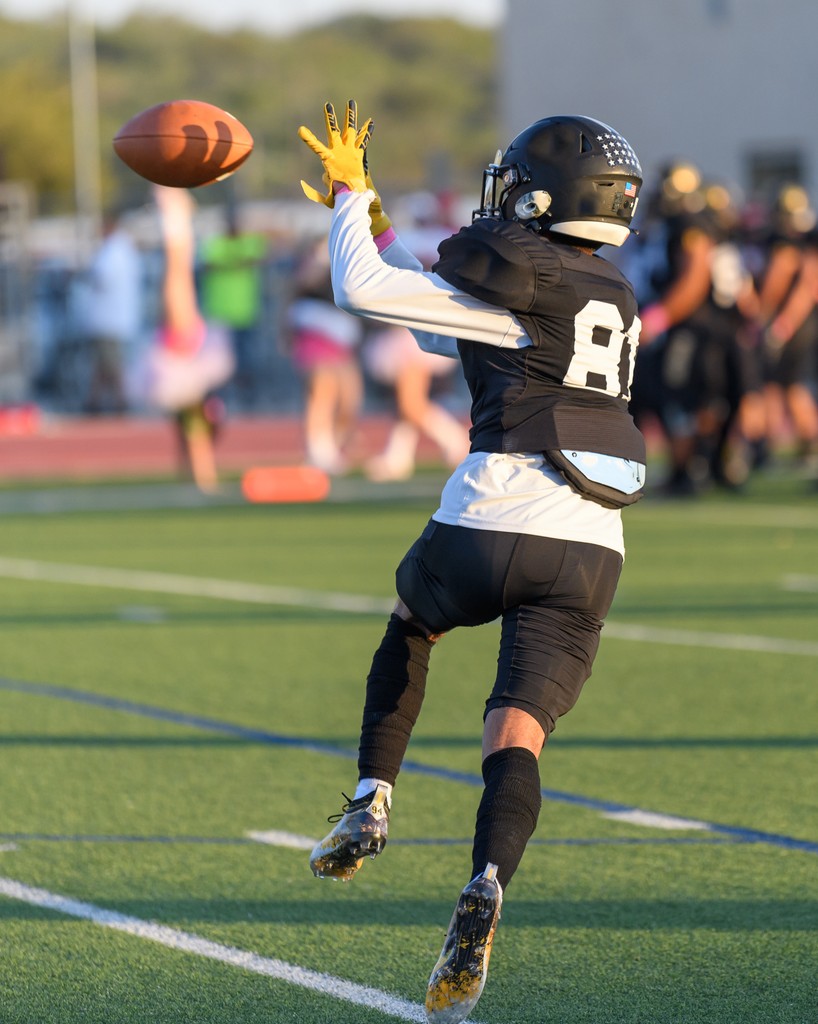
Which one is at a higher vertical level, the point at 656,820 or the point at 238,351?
the point at 656,820

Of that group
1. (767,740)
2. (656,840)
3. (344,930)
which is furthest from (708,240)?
(344,930)

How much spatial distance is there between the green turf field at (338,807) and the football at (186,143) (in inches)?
70.2

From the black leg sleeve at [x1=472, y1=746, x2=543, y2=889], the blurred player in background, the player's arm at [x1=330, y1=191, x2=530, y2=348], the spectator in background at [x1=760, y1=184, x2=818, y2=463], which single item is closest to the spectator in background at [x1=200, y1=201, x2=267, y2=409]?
the blurred player in background

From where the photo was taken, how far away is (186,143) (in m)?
4.65

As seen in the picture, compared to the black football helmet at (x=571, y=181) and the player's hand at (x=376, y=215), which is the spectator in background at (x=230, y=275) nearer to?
the player's hand at (x=376, y=215)

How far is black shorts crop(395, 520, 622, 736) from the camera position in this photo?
3767mm

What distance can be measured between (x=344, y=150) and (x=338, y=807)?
2.10 metres

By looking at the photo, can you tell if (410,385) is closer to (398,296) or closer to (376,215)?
(376,215)

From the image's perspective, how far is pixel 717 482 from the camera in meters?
14.0

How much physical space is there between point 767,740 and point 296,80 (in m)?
140

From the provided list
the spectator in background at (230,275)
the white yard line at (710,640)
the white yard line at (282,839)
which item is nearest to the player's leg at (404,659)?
the white yard line at (282,839)

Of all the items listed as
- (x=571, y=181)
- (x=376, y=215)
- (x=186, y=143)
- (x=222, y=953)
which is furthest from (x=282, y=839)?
(x=571, y=181)

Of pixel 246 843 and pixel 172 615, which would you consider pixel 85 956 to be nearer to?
pixel 246 843

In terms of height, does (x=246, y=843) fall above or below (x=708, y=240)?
below
